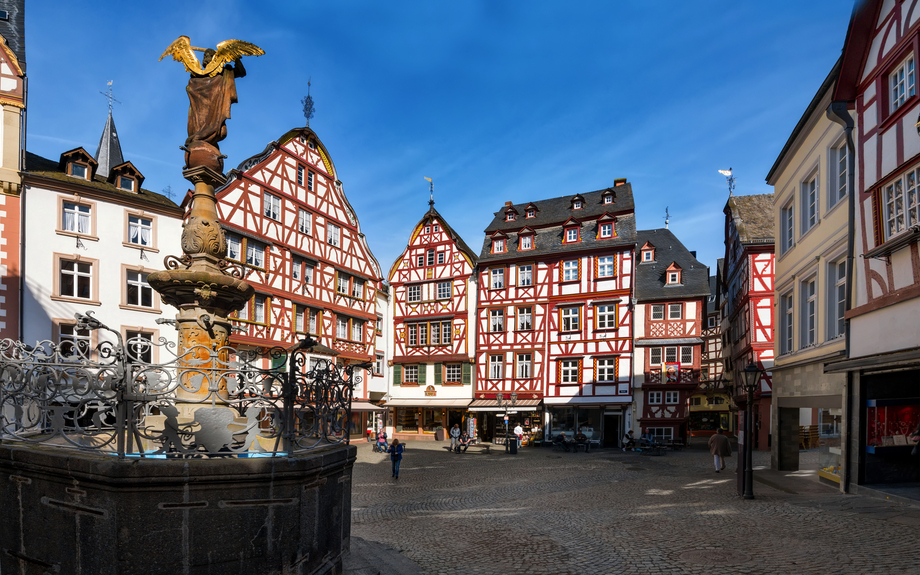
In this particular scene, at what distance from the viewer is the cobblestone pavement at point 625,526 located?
312 inches

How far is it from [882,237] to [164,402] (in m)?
12.8

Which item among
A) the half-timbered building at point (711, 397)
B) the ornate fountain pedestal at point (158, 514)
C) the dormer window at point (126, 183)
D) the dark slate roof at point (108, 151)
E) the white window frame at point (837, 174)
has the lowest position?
the half-timbered building at point (711, 397)

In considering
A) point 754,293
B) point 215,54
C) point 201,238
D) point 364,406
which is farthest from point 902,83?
point 364,406

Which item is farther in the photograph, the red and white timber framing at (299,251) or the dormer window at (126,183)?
the red and white timber framing at (299,251)

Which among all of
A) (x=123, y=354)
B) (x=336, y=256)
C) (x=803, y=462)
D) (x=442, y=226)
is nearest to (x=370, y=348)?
(x=336, y=256)

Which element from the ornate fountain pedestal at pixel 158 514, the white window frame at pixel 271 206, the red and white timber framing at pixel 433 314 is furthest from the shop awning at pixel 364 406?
the ornate fountain pedestal at pixel 158 514

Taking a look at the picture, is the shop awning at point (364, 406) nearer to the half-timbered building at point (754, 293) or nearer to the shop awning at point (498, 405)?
the shop awning at point (498, 405)

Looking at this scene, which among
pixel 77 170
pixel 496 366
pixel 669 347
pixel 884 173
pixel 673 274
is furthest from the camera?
pixel 496 366

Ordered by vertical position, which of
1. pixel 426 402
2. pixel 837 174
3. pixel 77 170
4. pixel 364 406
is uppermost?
pixel 77 170

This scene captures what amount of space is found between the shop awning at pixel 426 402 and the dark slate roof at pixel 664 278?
1087 cm

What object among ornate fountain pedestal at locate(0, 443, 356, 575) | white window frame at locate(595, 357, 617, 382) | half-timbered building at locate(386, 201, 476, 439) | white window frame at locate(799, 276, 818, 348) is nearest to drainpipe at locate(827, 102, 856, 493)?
white window frame at locate(799, 276, 818, 348)

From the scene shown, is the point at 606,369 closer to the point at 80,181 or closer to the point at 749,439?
the point at 749,439

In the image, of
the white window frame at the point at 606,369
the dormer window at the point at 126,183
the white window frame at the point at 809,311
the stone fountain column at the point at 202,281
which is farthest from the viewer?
the white window frame at the point at 606,369

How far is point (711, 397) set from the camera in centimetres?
4150
